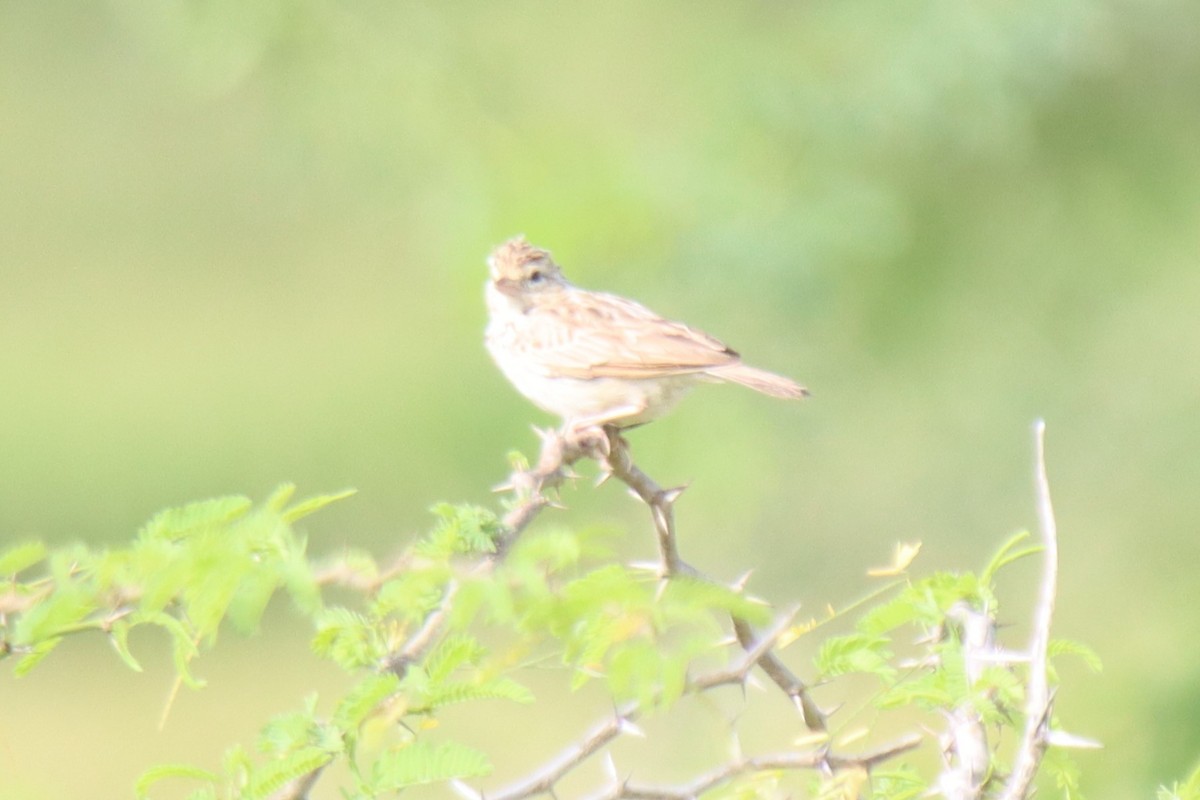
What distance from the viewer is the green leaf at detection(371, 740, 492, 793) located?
274 cm

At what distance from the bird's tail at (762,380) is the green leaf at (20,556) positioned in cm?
255

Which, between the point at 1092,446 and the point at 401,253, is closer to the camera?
the point at 1092,446

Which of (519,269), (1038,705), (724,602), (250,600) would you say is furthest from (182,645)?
(519,269)

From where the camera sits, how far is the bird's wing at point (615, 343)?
17.6 feet

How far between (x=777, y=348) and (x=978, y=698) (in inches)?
261

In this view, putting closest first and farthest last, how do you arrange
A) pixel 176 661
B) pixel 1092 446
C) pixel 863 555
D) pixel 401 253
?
pixel 176 661, pixel 1092 446, pixel 863 555, pixel 401 253

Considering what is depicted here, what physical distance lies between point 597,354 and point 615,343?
0.23 feet

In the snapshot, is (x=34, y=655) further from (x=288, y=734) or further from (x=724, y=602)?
(x=724, y=602)

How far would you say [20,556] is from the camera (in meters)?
2.58

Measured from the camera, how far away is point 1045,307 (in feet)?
30.6

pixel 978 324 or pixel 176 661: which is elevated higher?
pixel 176 661

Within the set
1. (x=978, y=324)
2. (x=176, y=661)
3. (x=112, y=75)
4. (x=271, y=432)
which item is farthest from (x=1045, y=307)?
(x=112, y=75)

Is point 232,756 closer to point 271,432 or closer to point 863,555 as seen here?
point 863,555

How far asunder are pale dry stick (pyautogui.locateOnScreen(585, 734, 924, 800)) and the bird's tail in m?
1.85
